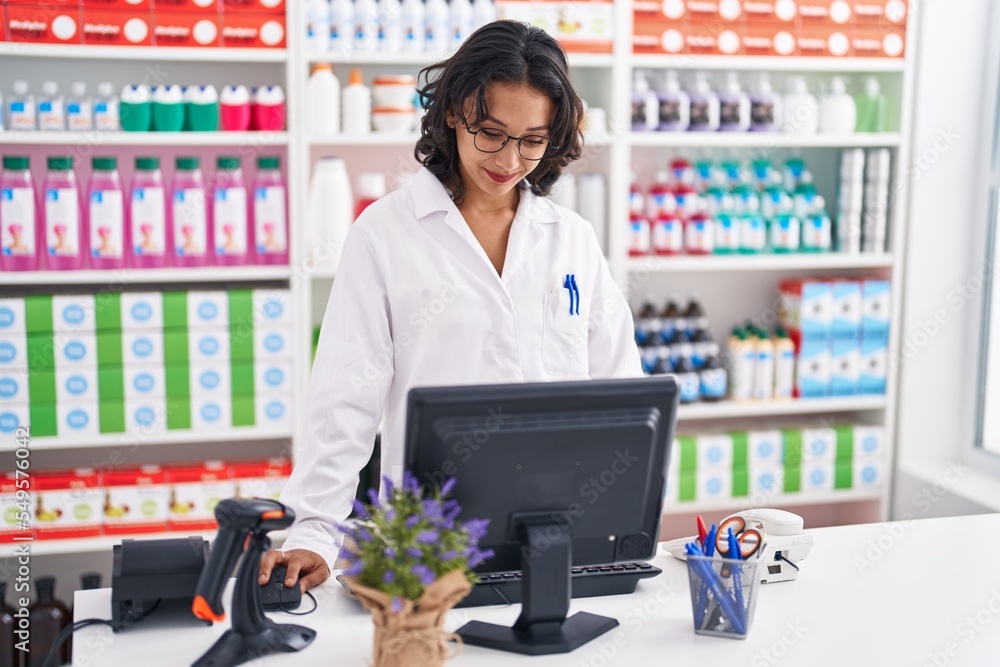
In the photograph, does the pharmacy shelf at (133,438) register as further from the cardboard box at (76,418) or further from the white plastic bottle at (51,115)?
the white plastic bottle at (51,115)

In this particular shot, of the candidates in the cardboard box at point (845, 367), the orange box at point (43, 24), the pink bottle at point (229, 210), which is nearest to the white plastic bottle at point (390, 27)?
the pink bottle at point (229, 210)

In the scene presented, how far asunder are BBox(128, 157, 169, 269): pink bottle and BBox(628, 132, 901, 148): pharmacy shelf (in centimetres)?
139

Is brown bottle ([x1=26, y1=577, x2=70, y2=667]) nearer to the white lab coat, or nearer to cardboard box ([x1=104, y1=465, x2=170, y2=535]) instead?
cardboard box ([x1=104, y1=465, x2=170, y2=535])

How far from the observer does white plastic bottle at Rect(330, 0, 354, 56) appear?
2826 millimetres

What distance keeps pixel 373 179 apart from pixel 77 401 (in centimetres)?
103

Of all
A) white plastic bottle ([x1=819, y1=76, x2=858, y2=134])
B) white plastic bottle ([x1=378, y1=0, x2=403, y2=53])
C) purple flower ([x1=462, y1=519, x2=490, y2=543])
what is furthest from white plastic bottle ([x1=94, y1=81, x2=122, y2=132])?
white plastic bottle ([x1=819, y1=76, x2=858, y2=134])

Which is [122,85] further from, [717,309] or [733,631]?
[733,631]

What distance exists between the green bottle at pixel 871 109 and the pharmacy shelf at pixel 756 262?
423mm

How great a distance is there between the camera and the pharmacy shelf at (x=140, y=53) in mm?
2682

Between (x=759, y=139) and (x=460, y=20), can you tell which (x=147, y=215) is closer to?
(x=460, y=20)

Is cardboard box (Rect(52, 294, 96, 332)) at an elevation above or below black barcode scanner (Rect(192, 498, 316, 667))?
above

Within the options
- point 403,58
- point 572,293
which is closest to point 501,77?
point 572,293

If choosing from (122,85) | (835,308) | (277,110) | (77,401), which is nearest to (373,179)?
(277,110)

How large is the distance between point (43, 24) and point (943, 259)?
283 centimetres
